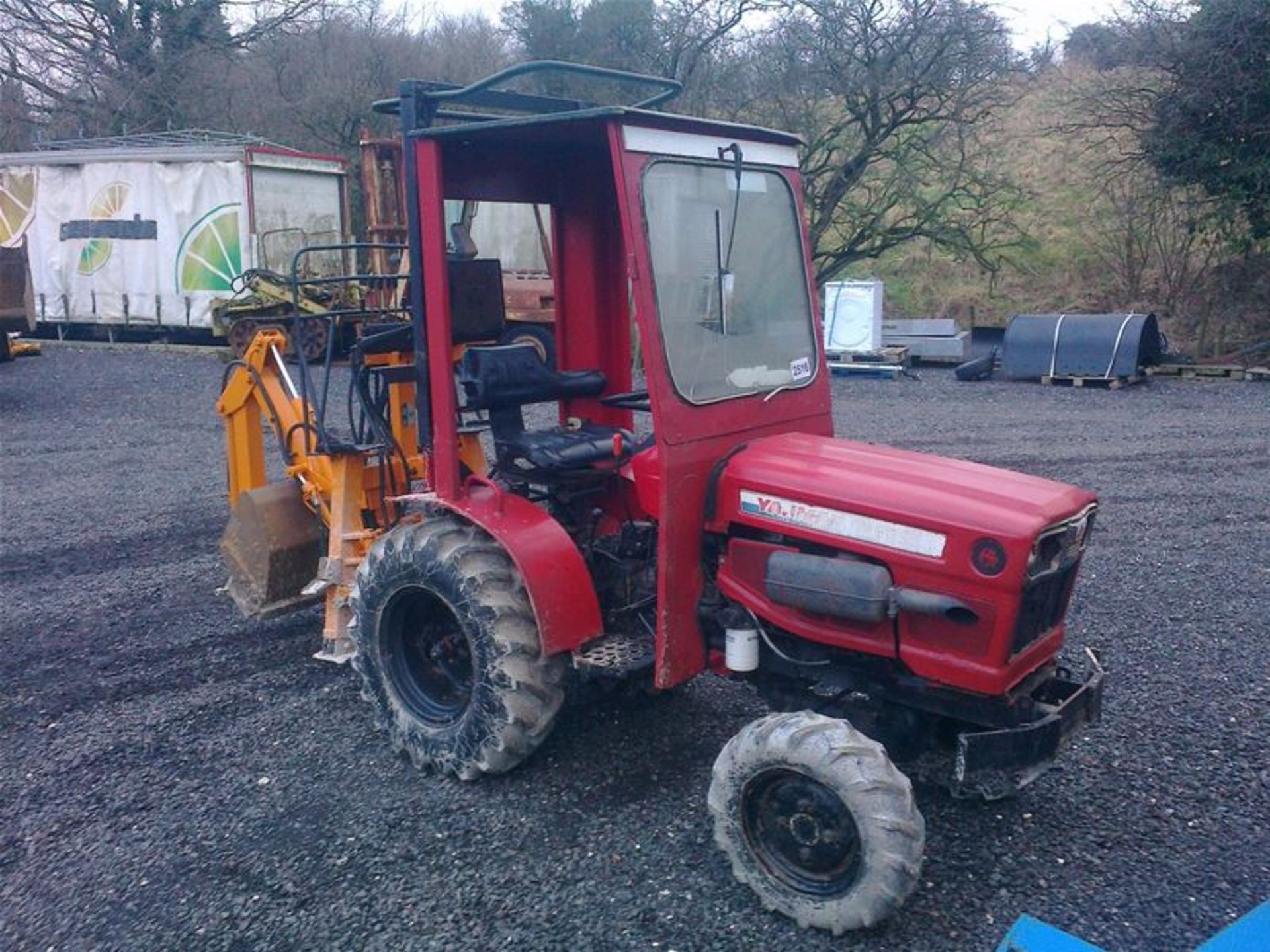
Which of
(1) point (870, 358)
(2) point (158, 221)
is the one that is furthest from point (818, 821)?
(2) point (158, 221)

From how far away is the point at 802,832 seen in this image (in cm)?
328

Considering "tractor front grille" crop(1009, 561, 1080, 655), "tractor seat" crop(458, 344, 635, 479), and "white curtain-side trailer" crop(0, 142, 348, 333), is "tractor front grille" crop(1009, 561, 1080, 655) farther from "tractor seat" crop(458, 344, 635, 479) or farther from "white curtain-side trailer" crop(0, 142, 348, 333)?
"white curtain-side trailer" crop(0, 142, 348, 333)

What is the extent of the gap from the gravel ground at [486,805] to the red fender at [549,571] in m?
0.61

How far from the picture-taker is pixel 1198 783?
415cm

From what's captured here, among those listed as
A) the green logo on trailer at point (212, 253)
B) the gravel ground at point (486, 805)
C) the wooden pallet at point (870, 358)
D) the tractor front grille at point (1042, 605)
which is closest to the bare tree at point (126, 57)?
the green logo on trailer at point (212, 253)

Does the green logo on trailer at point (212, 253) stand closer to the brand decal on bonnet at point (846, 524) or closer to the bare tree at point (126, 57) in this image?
the bare tree at point (126, 57)

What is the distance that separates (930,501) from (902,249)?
20.1m

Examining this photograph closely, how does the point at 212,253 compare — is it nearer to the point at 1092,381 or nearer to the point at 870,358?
the point at 870,358

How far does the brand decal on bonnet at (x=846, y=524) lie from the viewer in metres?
3.33

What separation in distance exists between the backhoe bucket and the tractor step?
5.57ft

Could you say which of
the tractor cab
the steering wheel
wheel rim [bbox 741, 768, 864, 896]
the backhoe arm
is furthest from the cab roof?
wheel rim [bbox 741, 768, 864, 896]

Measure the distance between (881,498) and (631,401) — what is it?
1290 millimetres

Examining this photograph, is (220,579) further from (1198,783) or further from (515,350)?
(1198,783)

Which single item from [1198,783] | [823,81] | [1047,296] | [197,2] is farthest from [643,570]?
[197,2]
